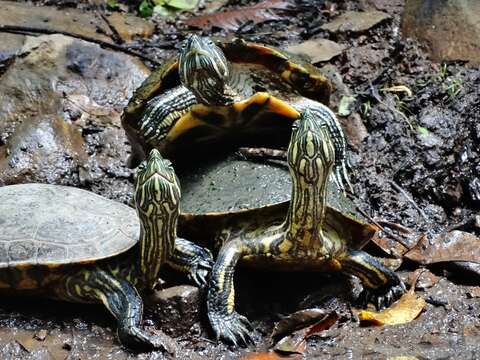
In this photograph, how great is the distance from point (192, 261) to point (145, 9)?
11.9 ft

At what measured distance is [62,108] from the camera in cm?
522

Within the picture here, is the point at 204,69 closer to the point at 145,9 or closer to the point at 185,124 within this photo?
the point at 185,124

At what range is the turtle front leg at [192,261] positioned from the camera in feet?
11.8

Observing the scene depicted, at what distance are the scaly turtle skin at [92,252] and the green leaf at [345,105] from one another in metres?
2.20

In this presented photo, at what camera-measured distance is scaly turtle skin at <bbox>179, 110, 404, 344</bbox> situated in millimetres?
3244

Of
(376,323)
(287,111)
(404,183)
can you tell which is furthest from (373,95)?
(376,323)

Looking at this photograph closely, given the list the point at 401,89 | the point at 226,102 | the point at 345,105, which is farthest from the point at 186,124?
the point at 401,89

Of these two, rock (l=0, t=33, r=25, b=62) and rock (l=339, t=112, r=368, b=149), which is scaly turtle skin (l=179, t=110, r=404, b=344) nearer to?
rock (l=339, t=112, r=368, b=149)

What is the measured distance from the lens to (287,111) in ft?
13.4

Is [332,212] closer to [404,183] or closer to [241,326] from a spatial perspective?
[241,326]

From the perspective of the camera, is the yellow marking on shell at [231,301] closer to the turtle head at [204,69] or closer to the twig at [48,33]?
the turtle head at [204,69]

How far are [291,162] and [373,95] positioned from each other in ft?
7.49

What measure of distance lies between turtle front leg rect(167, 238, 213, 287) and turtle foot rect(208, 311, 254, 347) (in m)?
0.21

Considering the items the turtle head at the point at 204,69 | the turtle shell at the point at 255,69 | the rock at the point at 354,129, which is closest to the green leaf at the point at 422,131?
the rock at the point at 354,129
